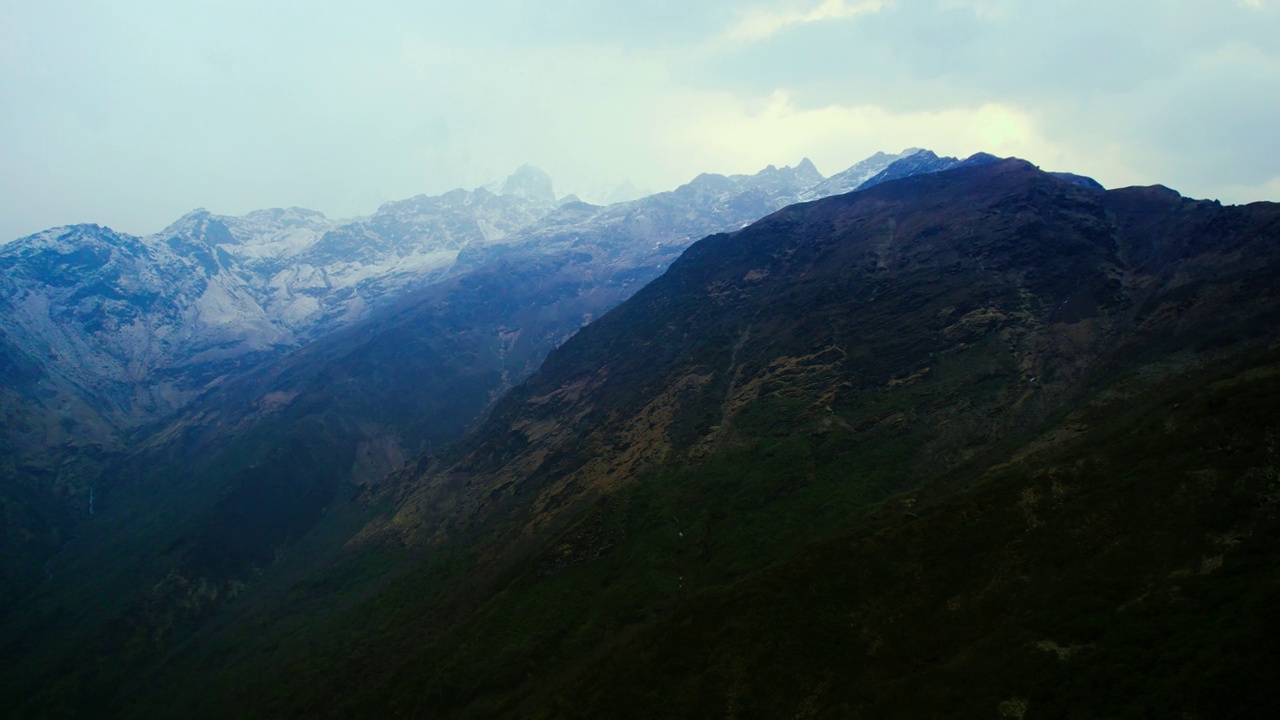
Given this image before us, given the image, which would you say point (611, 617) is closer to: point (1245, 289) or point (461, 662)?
point (461, 662)

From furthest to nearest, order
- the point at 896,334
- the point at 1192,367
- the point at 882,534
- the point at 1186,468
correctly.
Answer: the point at 896,334 → the point at 1192,367 → the point at 882,534 → the point at 1186,468

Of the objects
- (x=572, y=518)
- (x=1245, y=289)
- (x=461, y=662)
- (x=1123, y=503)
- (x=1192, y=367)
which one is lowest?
(x=461, y=662)

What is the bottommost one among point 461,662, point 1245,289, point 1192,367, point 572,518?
point 461,662

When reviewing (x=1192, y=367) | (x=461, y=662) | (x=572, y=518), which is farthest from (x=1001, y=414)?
(x=461, y=662)

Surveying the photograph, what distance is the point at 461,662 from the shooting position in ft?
425

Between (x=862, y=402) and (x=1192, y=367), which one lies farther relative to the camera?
(x=862, y=402)

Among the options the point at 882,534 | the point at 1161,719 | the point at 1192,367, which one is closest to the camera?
the point at 1161,719

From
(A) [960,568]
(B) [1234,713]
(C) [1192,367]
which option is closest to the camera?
(B) [1234,713]

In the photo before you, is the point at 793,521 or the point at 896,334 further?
the point at 896,334

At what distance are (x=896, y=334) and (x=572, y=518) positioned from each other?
116 meters

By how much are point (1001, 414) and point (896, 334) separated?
58.3 m

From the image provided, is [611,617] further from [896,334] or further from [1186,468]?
[896,334]

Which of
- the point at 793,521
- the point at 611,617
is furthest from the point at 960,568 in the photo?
the point at 611,617

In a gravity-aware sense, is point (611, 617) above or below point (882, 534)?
below
